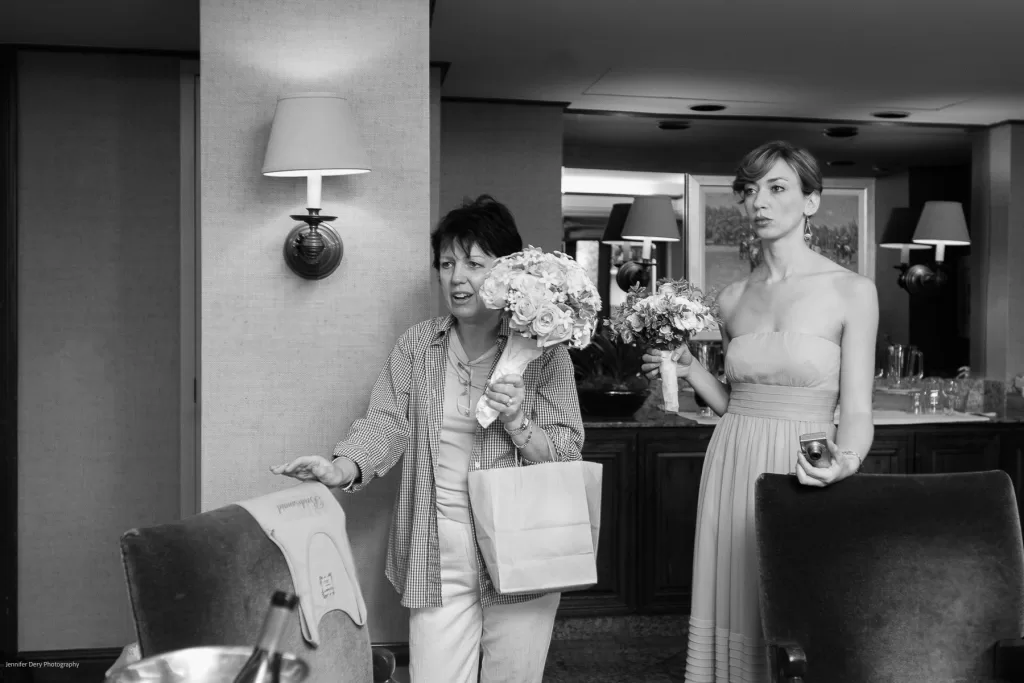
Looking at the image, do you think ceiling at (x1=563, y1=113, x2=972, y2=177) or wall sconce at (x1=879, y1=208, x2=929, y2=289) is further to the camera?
wall sconce at (x1=879, y1=208, x2=929, y2=289)

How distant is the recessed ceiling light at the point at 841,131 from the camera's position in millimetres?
5750

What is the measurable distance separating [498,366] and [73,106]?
2.76 m

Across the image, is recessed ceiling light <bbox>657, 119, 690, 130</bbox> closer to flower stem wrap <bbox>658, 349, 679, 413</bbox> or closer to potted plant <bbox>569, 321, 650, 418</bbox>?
potted plant <bbox>569, 321, 650, 418</bbox>

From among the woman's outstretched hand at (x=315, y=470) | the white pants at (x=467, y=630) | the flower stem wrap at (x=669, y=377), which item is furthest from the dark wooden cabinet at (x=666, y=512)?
the woman's outstretched hand at (x=315, y=470)

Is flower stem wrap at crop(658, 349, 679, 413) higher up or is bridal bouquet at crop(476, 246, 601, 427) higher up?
bridal bouquet at crop(476, 246, 601, 427)

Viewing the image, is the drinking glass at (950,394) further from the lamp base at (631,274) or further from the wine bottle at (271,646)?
the wine bottle at (271,646)

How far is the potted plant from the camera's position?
14.1 feet

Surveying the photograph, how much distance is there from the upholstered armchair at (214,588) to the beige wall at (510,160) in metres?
3.54

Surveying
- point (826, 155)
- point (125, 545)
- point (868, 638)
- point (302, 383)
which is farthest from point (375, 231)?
point (826, 155)

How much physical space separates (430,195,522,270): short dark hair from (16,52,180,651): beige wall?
7.13 ft

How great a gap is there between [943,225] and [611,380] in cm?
244

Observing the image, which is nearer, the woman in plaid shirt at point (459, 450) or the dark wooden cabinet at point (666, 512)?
the woman in plaid shirt at point (459, 450)

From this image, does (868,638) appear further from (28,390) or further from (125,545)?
(28,390)

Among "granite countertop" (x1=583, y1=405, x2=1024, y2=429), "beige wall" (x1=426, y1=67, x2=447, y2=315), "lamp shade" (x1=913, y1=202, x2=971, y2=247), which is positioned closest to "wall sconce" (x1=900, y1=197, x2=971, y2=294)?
"lamp shade" (x1=913, y1=202, x2=971, y2=247)
